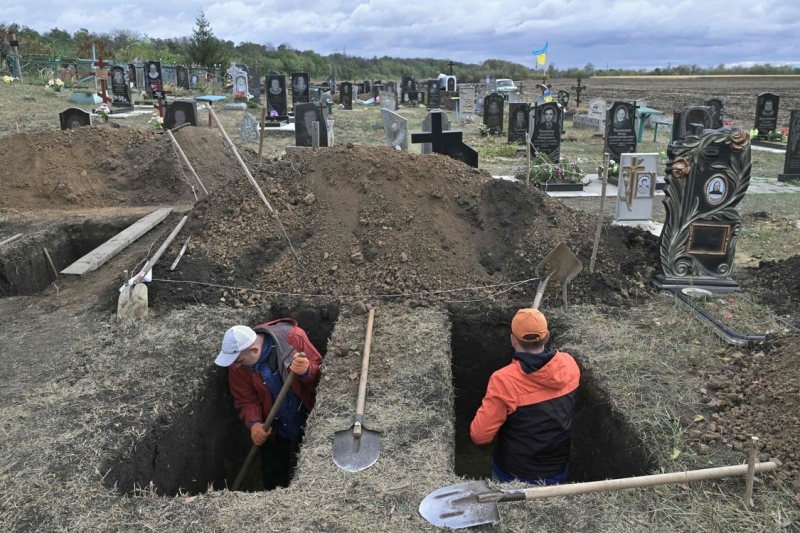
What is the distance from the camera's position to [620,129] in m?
15.7

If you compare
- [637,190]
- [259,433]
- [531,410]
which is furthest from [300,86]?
[531,410]

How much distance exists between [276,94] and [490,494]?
21999 millimetres

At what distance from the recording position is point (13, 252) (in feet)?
26.2

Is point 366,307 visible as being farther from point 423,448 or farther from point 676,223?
point 676,223

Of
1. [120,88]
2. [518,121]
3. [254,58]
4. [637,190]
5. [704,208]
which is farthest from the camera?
[254,58]

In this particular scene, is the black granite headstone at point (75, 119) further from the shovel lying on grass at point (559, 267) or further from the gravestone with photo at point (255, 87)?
the gravestone with photo at point (255, 87)

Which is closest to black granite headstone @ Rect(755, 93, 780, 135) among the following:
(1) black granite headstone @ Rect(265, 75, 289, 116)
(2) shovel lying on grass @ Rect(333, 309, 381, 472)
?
(1) black granite headstone @ Rect(265, 75, 289, 116)

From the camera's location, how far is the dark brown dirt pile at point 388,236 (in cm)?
633

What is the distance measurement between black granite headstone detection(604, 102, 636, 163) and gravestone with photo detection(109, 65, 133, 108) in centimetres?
1975

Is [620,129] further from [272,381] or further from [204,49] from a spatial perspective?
[204,49]

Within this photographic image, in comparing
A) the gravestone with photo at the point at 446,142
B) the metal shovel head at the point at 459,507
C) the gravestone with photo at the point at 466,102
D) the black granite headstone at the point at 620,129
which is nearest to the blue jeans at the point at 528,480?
the metal shovel head at the point at 459,507

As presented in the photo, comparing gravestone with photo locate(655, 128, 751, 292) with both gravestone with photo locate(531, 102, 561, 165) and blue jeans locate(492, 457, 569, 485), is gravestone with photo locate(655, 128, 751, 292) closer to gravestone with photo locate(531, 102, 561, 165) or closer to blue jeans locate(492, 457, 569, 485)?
blue jeans locate(492, 457, 569, 485)

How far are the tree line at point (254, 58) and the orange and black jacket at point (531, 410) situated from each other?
37.0 metres

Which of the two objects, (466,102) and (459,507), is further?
(466,102)
